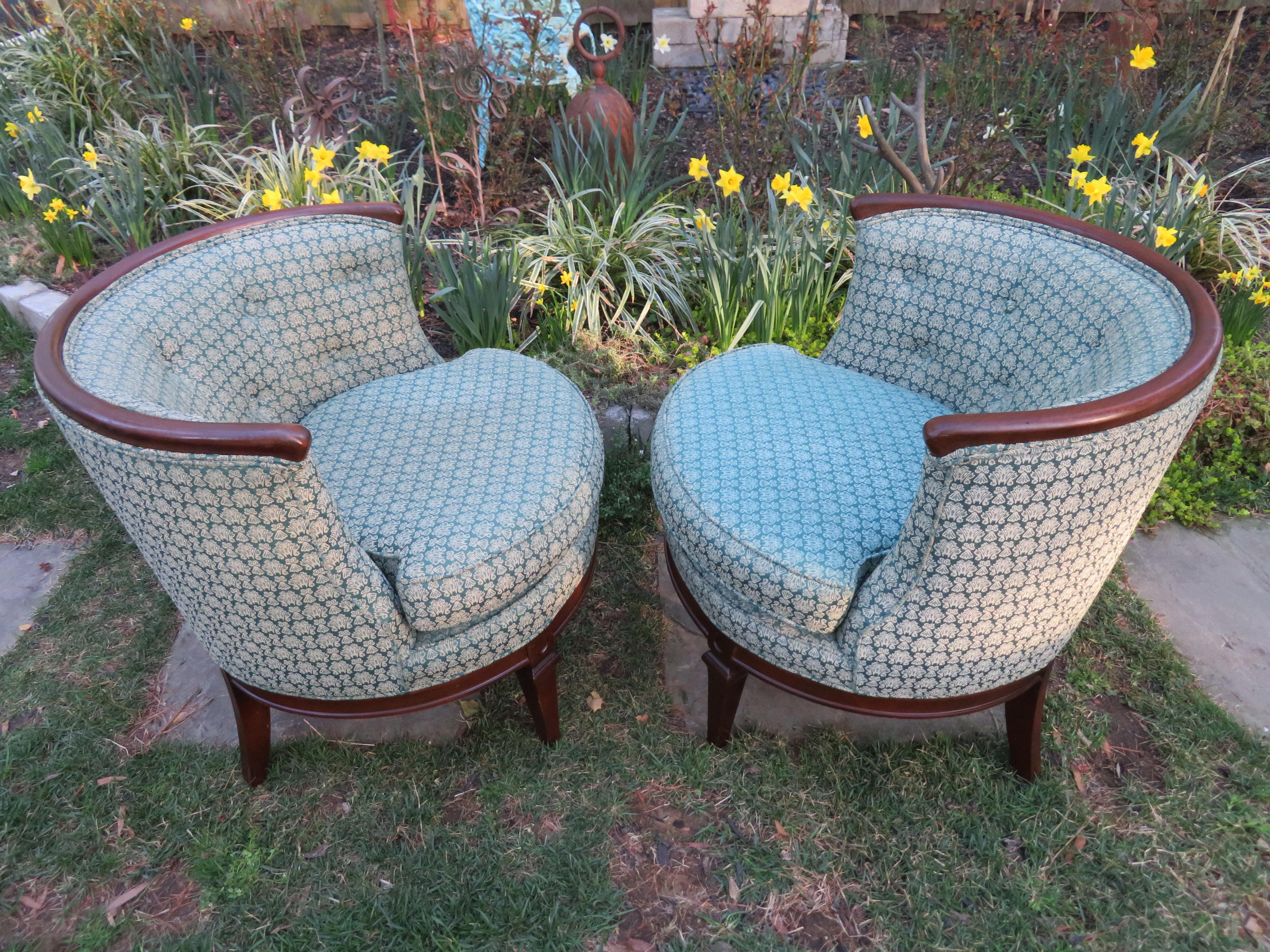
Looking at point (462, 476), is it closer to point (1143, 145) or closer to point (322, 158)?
point (322, 158)

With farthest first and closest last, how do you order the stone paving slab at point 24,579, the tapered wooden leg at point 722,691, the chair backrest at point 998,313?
1. the stone paving slab at point 24,579
2. the tapered wooden leg at point 722,691
3. the chair backrest at point 998,313

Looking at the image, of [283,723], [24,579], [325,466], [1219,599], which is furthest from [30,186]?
[1219,599]

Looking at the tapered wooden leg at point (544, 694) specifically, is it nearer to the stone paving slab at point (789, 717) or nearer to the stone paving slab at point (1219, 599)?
the stone paving slab at point (789, 717)

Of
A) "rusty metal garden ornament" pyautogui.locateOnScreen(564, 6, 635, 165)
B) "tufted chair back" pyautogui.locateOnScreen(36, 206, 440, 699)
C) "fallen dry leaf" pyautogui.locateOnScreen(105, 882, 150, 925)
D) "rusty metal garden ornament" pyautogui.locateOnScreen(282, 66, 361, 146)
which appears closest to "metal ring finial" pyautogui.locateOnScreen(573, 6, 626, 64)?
"rusty metal garden ornament" pyautogui.locateOnScreen(564, 6, 635, 165)

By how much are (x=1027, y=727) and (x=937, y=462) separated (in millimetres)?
806

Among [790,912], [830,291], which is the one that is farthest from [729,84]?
[790,912]

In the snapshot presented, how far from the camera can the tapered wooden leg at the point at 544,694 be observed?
1.71m

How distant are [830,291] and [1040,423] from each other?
163 cm

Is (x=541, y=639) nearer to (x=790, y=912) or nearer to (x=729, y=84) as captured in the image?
(x=790, y=912)

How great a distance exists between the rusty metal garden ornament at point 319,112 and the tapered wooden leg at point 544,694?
2033 millimetres

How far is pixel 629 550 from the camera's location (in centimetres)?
236

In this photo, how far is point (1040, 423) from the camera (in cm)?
111

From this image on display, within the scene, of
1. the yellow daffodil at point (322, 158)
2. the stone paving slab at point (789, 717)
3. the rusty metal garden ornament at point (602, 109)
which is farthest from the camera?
the rusty metal garden ornament at point (602, 109)

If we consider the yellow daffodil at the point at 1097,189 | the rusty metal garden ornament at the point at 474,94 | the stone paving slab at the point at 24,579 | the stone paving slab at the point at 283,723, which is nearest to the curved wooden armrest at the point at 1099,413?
the yellow daffodil at the point at 1097,189
